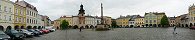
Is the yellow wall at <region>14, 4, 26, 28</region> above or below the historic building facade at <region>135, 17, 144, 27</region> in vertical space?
above

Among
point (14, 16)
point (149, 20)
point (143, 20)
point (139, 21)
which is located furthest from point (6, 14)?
point (139, 21)

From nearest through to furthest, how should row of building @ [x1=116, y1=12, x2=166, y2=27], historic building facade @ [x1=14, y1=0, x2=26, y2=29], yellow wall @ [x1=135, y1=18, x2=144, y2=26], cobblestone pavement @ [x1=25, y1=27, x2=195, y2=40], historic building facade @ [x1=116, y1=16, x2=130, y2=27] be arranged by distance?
cobblestone pavement @ [x1=25, y1=27, x2=195, y2=40], historic building facade @ [x1=14, y1=0, x2=26, y2=29], row of building @ [x1=116, y1=12, x2=166, y2=27], yellow wall @ [x1=135, y1=18, x2=144, y2=26], historic building facade @ [x1=116, y1=16, x2=130, y2=27]

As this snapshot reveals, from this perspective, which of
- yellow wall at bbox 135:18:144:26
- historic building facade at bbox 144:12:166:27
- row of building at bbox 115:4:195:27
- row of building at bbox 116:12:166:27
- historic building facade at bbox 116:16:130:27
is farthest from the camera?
historic building facade at bbox 116:16:130:27

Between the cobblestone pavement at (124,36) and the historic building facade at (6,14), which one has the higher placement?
the historic building facade at (6,14)

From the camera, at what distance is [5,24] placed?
164 ft

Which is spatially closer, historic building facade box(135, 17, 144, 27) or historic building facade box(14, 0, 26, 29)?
historic building facade box(14, 0, 26, 29)

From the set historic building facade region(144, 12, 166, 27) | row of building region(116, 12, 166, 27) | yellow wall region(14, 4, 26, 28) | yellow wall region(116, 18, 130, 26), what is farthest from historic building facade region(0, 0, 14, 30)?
yellow wall region(116, 18, 130, 26)

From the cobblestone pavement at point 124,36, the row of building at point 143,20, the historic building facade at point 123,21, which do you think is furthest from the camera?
the historic building facade at point 123,21

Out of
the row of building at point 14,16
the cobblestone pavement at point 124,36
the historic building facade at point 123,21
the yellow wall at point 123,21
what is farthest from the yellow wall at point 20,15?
the yellow wall at point 123,21

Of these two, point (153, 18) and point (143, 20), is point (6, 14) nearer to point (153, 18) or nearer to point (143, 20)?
point (153, 18)

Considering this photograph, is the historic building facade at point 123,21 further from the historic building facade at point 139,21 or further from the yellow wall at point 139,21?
the historic building facade at point 139,21

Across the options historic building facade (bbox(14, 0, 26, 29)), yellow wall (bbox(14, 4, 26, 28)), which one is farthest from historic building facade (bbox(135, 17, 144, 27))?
historic building facade (bbox(14, 0, 26, 29))

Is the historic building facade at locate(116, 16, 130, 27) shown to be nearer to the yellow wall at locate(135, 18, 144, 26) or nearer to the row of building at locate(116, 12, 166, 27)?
the row of building at locate(116, 12, 166, 27)

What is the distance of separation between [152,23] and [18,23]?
107m
